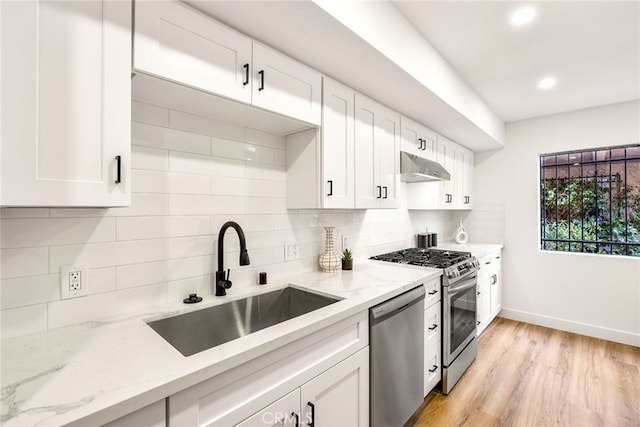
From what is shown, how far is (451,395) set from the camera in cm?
232

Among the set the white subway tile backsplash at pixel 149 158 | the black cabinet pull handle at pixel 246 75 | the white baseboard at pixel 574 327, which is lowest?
the white baseboard at pixel 574 327

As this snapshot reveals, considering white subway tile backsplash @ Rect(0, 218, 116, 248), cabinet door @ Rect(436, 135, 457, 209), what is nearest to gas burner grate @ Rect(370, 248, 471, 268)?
cabinet door @ Rect(436, 135, 457, 209)

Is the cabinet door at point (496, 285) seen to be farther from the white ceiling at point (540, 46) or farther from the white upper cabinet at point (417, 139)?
the white ceiling at point (540, 46)

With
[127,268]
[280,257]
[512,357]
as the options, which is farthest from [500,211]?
[127,268]

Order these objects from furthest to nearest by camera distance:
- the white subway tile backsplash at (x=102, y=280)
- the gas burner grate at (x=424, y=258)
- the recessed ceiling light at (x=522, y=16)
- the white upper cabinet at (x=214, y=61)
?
the gas burner grate at (x=424, y=258), the recessed ceiling light at (x=522, y=16), the white subway tile backsplash at (x=102, y=280), the white upper cabinet at (x=214, y=61)

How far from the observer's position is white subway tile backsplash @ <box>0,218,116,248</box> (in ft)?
3.57

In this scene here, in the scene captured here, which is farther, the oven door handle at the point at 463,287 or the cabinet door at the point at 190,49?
the oven door handle at the point at 463,287

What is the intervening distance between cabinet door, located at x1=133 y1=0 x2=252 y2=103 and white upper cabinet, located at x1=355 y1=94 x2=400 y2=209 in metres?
0.95

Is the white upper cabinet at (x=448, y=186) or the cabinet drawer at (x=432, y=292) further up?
the white upper cabinet at (x=448, y=186)

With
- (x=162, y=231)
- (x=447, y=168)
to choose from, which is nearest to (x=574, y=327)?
(x=447, y=168)

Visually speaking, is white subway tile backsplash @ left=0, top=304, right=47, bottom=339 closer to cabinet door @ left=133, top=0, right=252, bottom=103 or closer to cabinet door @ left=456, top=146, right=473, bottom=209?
cabinet door @ left=133, top=0, right=252, bottom=103

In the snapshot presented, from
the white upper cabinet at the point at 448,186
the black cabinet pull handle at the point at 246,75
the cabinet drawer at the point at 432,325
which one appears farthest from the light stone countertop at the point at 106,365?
the white upper cabinet at the point at 448,186

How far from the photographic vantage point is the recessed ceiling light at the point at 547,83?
2719mm

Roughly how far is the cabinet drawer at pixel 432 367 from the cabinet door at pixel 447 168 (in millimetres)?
1627
